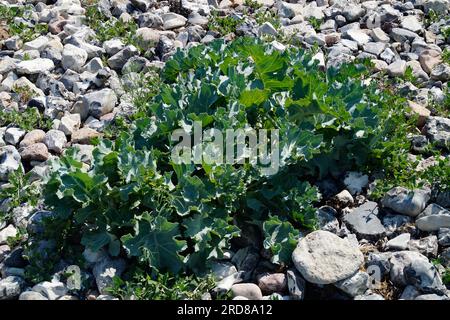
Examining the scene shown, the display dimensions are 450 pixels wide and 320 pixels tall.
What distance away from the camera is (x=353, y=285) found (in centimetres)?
366

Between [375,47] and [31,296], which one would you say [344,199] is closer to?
[31,296]

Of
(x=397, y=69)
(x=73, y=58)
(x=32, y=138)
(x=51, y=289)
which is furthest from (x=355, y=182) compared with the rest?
(x=73, y=58)

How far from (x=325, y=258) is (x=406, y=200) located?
0.82 metres

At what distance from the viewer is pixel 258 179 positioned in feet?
13.1

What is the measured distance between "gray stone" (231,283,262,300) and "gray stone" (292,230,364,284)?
0.25m

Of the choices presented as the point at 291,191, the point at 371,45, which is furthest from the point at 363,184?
the point at 371,45

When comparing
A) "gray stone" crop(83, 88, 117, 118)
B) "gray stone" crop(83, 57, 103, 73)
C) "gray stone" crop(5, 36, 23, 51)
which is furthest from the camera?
"gray stone" crop(5, 36, 23, 51)

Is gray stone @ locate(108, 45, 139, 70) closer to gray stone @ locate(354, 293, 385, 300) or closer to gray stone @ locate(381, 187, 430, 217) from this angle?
gray stone @ locate(381, 187, 430, 217)

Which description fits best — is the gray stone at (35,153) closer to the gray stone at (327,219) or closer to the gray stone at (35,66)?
the gray stone at (35,66)

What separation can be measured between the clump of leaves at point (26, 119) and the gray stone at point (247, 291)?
2103 mm

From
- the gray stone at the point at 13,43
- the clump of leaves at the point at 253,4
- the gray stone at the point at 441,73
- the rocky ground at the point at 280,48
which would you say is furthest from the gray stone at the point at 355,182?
the gray stone at the point at 13,43

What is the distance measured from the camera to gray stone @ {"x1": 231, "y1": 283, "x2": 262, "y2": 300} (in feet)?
12.1
